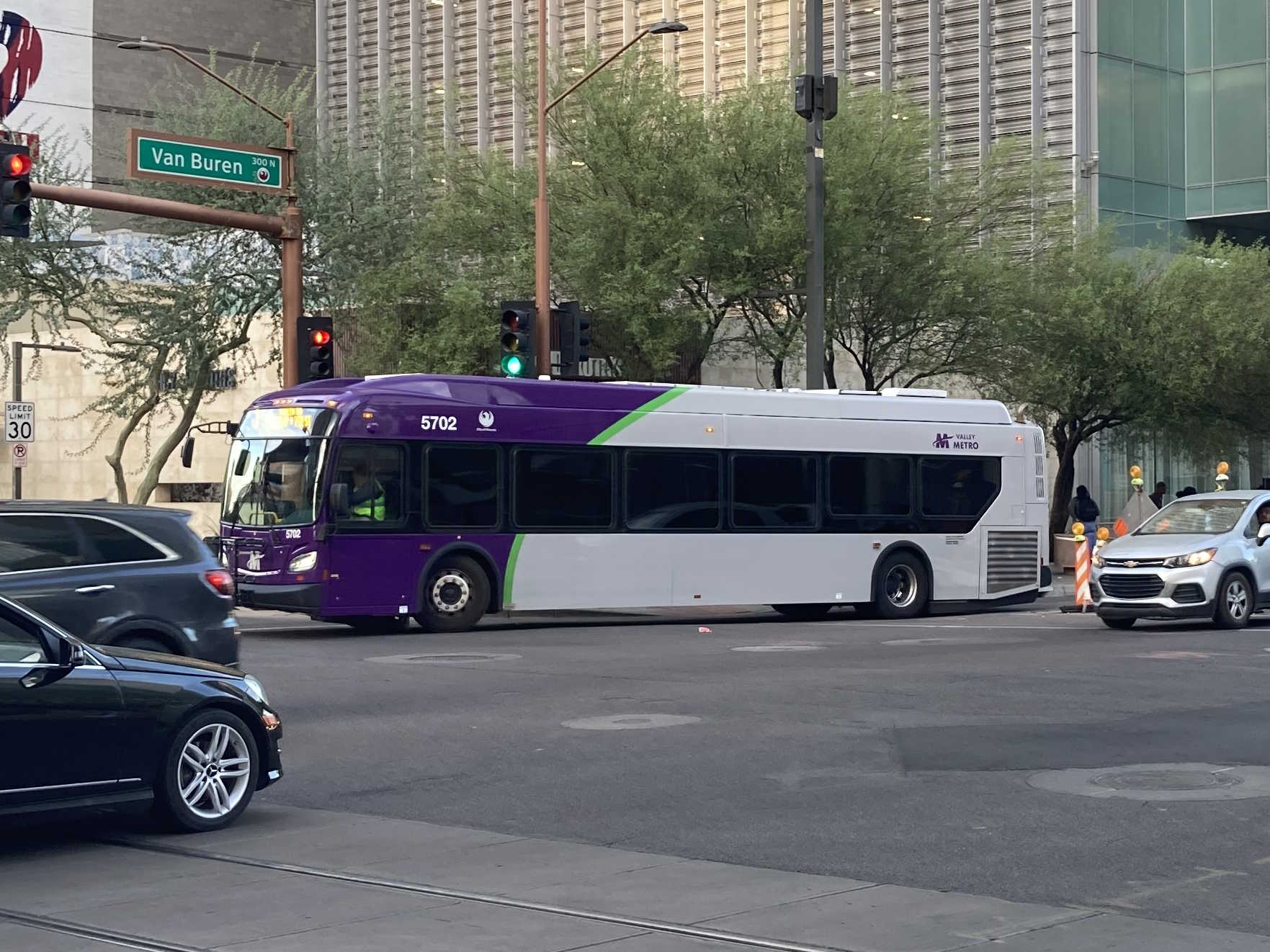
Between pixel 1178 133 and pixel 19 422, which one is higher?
pixel 1178 133

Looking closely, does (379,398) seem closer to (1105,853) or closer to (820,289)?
(820,289)

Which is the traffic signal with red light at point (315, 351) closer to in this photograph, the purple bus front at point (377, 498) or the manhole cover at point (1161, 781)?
the purple bus front at point (377, 498)

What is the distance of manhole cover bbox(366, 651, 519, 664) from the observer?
733 inches

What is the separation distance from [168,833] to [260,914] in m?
2.11

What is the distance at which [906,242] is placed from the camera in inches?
1303

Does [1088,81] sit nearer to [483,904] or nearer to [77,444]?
[77,444]

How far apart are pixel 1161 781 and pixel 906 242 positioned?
23.4 metres

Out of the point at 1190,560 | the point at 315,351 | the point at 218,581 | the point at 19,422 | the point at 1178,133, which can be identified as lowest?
the point at 1190,560

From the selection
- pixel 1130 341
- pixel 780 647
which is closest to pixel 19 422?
pixel 1130 341

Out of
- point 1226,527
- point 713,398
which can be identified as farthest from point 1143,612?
point 713,398

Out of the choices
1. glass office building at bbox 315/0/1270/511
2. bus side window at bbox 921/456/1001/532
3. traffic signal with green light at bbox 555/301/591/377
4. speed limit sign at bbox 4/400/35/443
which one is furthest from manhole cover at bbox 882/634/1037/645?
glass office building at bbox 315/0/1270/511

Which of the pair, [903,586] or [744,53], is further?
[744,53]

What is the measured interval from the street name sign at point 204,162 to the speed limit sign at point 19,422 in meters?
14.9

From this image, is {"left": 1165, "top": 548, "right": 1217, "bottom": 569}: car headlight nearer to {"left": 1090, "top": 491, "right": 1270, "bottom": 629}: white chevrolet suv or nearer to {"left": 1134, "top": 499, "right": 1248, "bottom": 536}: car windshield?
{"left": 1090, "top": 491, "right": 1270, "bottom": 629}: white chevrolet suv
